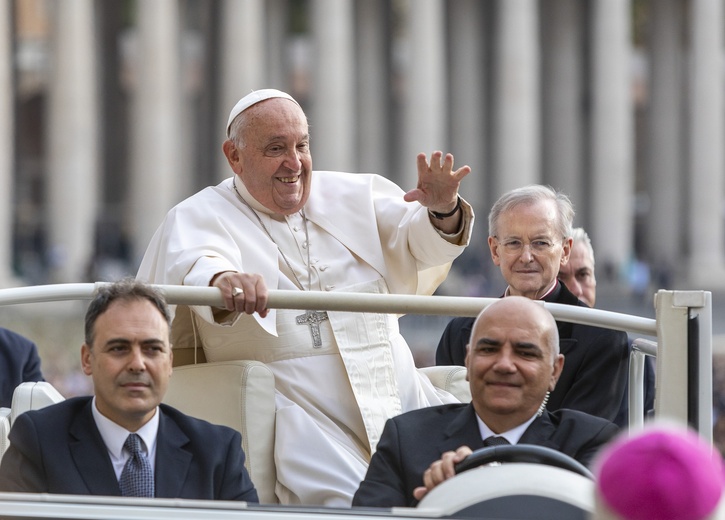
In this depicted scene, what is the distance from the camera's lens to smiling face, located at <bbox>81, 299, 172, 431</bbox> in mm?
5059

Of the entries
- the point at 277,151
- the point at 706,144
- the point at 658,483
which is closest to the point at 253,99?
the point at 277,151

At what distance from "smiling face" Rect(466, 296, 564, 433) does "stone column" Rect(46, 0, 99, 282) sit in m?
49.8

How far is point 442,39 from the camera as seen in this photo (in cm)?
6575

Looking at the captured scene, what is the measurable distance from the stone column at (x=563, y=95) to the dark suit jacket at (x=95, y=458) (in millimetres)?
63572

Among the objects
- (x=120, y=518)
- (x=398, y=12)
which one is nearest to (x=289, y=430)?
(x=120, y=518)

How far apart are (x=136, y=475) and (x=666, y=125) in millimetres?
66282

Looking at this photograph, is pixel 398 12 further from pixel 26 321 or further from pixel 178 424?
pixel 178 424

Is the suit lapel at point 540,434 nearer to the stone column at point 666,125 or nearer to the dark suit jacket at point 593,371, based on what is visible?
the dark suit jacket at point 593,371

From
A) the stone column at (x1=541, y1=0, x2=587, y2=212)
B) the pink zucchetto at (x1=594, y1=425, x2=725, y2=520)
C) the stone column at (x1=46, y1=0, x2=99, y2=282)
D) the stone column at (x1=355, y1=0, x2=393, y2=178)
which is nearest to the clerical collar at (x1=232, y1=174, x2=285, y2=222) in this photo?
the pink zucchetto at (x1=594, y1=425, x2=725, y2=520)

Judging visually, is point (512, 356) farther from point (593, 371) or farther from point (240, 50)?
point (240, 50)

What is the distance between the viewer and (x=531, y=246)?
726cm

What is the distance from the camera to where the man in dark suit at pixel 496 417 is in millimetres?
4980

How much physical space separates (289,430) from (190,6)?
213ft

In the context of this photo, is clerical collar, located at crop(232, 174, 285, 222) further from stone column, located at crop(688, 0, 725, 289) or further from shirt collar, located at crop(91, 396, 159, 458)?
stone column, located at crop(688, 0, 725, 289)
